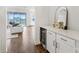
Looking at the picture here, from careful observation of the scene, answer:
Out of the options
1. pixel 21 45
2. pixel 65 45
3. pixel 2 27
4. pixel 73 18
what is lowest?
pixel 21 45

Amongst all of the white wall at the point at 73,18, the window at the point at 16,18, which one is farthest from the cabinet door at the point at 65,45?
the window at the point at 16,18

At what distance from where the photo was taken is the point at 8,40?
2.59 metres

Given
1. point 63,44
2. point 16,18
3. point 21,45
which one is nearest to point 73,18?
point 63,44

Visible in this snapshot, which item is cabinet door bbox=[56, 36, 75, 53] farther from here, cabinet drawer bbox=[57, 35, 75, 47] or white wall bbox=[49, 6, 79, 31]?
white wall bbox=[49, 6, 79, 31]

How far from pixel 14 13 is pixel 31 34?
1.04 meters

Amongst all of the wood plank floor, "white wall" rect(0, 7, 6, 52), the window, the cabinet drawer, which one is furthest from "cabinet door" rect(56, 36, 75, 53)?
"white wall" rect(0, 7, 6, 52)

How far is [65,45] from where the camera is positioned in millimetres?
1714

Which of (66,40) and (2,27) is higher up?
(2,27)

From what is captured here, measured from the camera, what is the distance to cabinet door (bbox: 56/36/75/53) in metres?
1.51

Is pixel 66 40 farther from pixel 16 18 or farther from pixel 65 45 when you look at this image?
pixel 16 18

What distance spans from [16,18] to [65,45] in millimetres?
1291
